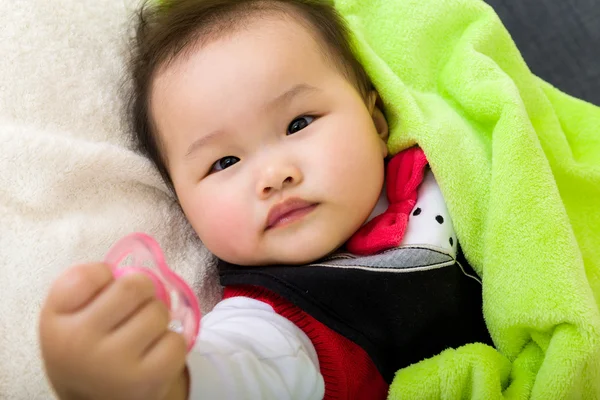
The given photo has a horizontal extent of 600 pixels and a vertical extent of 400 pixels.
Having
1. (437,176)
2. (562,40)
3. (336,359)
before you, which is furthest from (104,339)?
(562,40)

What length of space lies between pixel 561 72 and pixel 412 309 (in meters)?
0.72

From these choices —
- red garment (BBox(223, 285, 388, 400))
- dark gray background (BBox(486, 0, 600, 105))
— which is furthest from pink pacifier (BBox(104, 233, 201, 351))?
dark gray background (BBox(486, 0, 600, 105))

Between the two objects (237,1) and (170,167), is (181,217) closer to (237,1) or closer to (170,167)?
(170,167)

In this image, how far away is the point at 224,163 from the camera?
87 cm

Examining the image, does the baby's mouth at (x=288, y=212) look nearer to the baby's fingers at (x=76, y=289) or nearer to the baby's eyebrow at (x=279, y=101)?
the baby's eyebrow at (x=279, y=101)

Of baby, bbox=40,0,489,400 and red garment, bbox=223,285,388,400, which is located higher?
baby, bbox=40,0,489,400

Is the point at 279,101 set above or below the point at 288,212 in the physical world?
above

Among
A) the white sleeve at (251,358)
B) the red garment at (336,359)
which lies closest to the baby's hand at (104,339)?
the white sleeve at (251,358)

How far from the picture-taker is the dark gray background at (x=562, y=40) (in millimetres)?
1246

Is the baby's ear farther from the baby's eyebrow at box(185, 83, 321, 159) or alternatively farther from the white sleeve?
the white sleeve

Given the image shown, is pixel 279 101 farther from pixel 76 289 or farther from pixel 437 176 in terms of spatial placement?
pixel 76 289

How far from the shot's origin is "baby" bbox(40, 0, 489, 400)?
779 mm

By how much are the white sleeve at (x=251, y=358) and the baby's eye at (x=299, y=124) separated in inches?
9.3

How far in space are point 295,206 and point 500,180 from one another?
0.98ft
